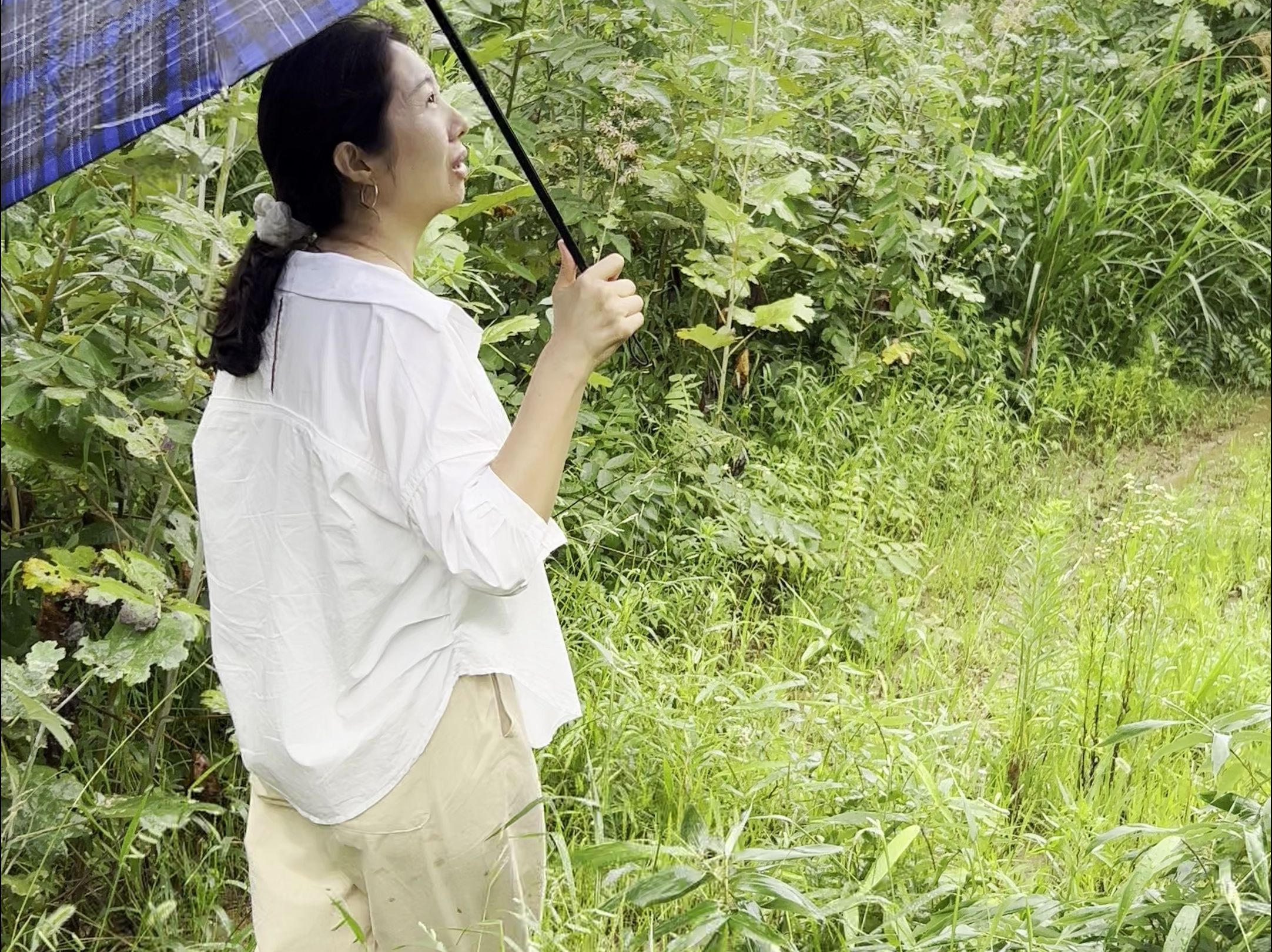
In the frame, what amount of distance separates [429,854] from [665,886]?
0.26 m

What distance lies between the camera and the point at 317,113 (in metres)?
1.43

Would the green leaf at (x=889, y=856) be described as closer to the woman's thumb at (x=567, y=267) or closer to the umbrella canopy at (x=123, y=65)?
A: the woman's thumb at (x=567, y=267)

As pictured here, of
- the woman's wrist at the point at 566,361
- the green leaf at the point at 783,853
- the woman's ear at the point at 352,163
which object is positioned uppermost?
the woman's ear at the point at 352,163

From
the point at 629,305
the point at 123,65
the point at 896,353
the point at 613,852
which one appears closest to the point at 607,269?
the point at 629,305

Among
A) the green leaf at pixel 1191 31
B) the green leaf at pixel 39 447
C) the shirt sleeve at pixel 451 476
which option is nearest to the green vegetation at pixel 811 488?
the green leaf at pixel 39 447

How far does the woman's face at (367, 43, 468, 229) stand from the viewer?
1.44 m

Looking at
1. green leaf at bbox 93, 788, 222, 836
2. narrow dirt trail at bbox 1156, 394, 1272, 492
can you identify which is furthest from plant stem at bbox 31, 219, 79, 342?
narrow dirt trail at bbox 1156, 394, 1272, 492

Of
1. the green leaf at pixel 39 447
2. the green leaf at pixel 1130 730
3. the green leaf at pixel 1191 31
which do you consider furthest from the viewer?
the green leaf at pixel 1191 31

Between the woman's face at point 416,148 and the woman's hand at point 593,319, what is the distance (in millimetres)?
189

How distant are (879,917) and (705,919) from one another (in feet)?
1.89

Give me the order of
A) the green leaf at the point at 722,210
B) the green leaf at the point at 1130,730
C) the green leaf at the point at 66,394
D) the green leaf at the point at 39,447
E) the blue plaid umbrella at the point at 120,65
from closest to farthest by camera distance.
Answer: the blue plaid umbrella at the point at 120,65
the green leaf at the point at 1130,730
the green leaf at the point at 66,394
the green leaf at the point at 39,447
the green leaf at the point at 722,210

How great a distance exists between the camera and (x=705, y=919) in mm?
1434

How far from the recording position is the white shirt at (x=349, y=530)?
133cm

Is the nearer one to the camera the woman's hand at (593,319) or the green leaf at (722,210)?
the woman's hand at (593,319)
